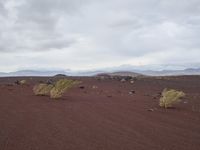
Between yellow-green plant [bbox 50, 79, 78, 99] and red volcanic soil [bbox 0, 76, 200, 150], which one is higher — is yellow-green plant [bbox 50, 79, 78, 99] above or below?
above

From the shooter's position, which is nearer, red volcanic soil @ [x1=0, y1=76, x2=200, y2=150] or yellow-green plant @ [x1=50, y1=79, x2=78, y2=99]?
red volcanic soil @ [x1=0, y1=76, x2=200, y2=150]

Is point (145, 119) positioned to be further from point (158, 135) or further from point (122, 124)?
point (158, 135)

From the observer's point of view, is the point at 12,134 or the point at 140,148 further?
the point at 12,134

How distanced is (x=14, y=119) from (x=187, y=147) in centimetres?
601

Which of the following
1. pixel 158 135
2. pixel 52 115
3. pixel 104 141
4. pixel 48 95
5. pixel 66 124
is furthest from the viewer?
pixel 48 95

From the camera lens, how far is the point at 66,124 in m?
10.7

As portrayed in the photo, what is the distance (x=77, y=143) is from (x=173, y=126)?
4399mm

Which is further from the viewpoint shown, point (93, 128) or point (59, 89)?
point (59, 89)

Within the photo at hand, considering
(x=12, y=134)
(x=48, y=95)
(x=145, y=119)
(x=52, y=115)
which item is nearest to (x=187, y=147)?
(x=145, y=119)

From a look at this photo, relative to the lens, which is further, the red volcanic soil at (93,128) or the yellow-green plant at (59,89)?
the yellow-green plant at (59,89)

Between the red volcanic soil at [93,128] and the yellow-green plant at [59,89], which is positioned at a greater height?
the yellow-green plant at [59,89]

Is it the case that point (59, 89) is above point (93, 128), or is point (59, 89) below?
above

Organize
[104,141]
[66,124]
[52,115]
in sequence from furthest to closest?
1. [52,115]
2. [66,124]
3. [104,141]

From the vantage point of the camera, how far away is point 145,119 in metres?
12.5
